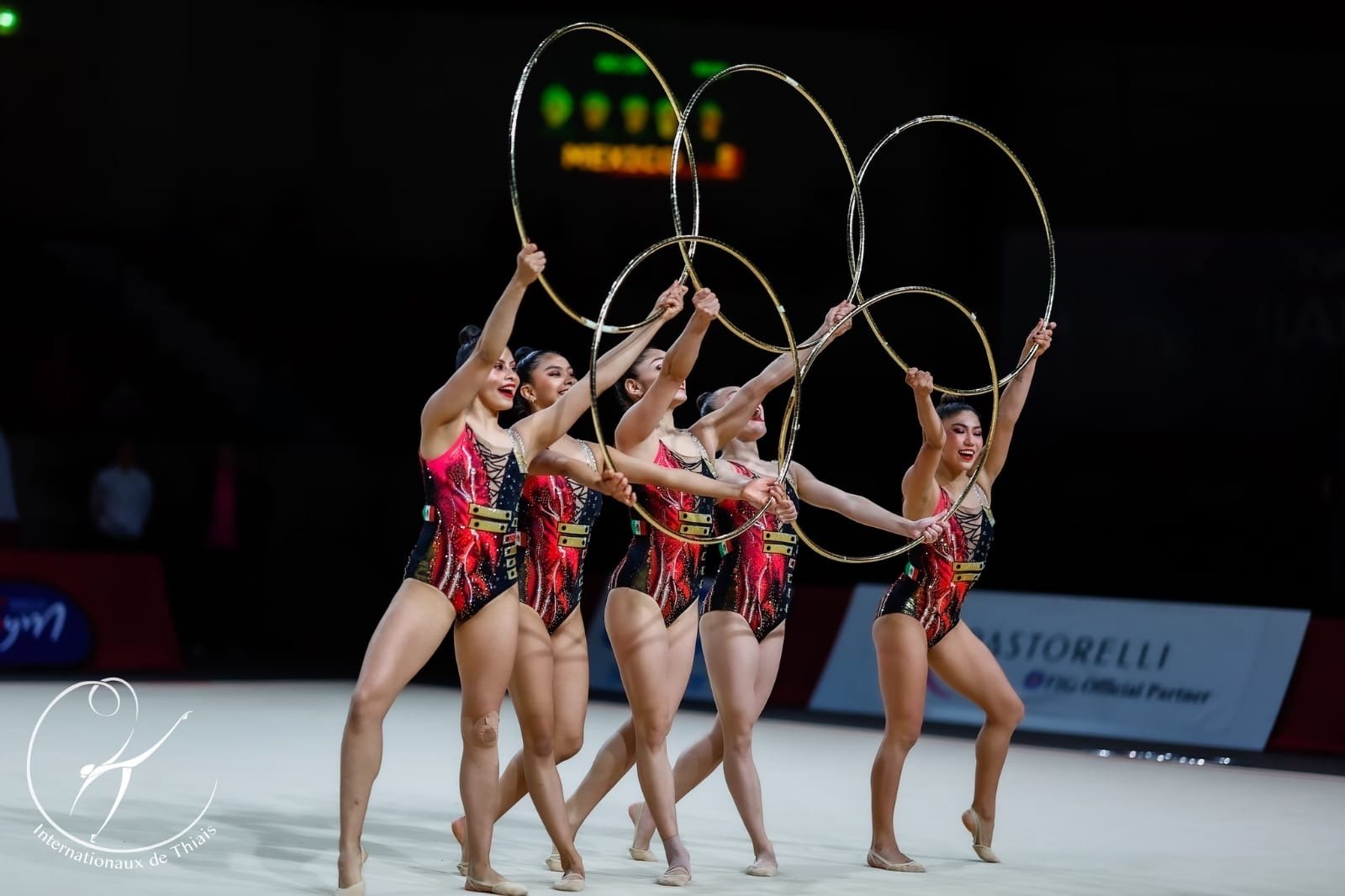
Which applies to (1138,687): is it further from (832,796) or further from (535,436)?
(535,436)

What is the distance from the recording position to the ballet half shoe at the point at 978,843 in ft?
20.6

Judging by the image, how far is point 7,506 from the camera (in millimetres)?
13594

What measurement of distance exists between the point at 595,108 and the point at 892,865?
33.6 feet

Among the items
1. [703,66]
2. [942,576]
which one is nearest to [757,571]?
[942,576]

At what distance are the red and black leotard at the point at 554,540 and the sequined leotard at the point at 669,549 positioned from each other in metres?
0.17

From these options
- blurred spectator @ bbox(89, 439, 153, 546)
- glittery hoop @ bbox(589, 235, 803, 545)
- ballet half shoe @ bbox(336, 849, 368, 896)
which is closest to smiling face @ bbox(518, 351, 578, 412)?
glittery hoop @ bbox(589, 235, 803, 545)

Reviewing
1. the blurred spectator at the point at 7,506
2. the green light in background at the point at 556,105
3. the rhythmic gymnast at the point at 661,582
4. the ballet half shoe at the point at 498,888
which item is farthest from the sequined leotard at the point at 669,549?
the green light in background at the point at 556,105

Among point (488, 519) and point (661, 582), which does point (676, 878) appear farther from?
point (488, 519)

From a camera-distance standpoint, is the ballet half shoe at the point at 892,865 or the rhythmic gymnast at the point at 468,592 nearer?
the rhythmic gymnast at the point at 468,592

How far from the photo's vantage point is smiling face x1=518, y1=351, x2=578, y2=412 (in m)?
6.13

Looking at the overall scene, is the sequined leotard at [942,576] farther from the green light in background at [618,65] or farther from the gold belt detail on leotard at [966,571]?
the green light in background at [618,65]

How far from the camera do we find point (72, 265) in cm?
1541

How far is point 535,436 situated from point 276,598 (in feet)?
33.7

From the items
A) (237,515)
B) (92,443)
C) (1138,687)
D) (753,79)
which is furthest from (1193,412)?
(92,443)
